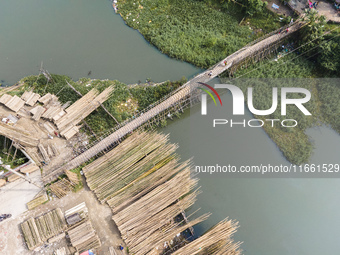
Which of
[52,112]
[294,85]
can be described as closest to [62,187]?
[52,112]

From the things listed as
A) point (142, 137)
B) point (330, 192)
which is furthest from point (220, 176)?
point (330, 192)

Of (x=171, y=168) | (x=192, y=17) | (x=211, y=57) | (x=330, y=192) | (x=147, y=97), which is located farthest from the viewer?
(x=192, y=17)

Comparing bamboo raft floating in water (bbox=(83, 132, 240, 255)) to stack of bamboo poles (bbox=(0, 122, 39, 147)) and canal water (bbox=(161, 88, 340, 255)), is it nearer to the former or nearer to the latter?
canal water (bbox=(161, 88, 340, 255))

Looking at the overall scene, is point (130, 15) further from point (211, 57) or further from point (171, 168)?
point (171, 168)

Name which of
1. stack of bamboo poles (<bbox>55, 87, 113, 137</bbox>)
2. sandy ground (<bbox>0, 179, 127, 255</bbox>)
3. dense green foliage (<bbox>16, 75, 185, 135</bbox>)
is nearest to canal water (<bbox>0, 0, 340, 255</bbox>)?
dense green foliage (<bbox>16, 75, 185, 135</bbox>)

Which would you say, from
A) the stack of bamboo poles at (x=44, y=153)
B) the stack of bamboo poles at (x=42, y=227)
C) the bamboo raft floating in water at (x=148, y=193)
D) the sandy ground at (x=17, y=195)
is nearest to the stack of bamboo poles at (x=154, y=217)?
the bamboo raft floating in water at (x=148, y=193)

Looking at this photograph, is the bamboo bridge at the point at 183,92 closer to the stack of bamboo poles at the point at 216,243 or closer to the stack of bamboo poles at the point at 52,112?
the stack of bamboo poles at the point at 52,112
